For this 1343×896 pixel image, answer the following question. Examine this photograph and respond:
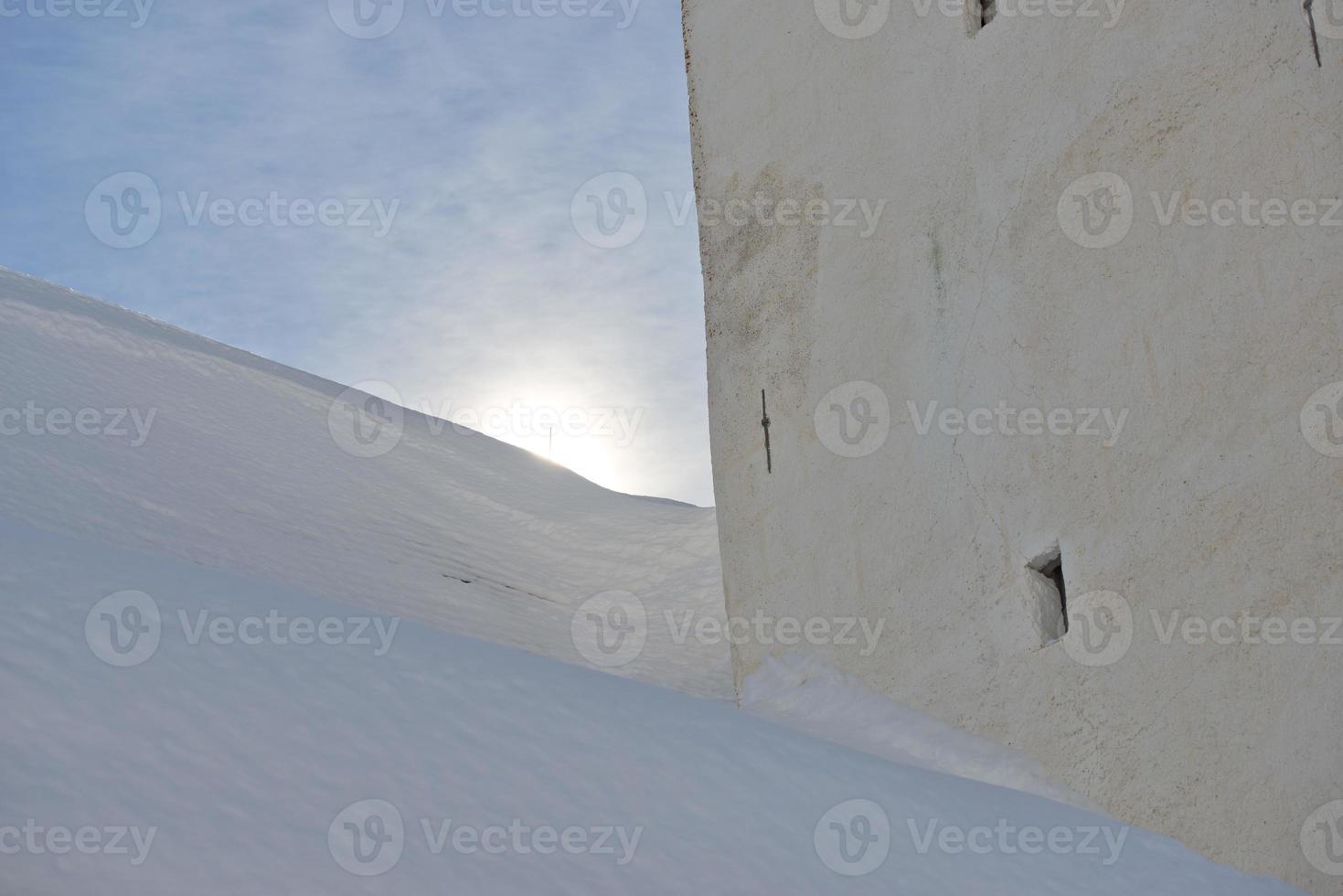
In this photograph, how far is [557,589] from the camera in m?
10.3

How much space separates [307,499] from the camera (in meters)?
9.37

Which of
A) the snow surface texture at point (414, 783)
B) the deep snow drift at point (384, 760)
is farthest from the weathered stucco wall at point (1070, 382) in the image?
the snow surface texture at point (414, 783)

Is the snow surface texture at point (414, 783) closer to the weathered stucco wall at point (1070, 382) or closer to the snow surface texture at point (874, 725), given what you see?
the snow surface texture at point (874, 725)

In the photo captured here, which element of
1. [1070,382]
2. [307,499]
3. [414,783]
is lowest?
[414,783]

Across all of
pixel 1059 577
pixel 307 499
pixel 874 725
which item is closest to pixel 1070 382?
pixel 1059 577

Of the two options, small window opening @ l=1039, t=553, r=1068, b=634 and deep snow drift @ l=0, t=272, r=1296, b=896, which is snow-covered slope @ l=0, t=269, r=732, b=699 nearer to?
deep snow drift @ l=0, t=272, r=1296, b=896

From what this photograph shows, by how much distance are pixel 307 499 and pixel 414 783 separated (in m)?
6.07

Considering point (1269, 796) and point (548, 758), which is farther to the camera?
point (1269, 796)

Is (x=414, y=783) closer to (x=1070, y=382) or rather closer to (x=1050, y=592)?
(x=1050, y=592)

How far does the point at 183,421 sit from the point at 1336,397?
7.75 metres

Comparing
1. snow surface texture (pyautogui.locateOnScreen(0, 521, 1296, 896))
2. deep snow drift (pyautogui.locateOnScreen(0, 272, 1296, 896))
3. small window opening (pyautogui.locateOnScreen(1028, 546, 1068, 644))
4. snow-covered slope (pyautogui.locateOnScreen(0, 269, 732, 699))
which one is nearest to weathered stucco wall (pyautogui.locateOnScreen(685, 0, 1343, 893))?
small window opening (pyautogui.locateOnScreen(1028, 546, 1068, 644))

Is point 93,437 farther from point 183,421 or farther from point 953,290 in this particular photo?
point 953,290

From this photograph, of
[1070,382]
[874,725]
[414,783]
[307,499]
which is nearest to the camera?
[414,783]

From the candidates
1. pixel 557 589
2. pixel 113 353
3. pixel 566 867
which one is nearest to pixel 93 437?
pixel 113 353
